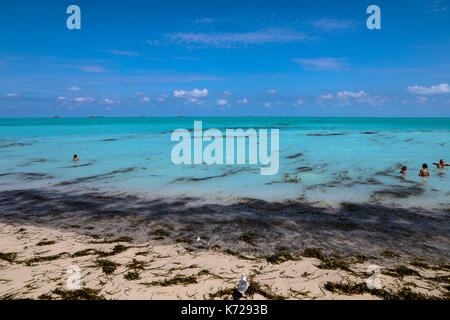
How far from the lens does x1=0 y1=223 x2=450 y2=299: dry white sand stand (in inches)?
256

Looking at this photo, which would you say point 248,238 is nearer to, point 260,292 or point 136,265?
point 260,292

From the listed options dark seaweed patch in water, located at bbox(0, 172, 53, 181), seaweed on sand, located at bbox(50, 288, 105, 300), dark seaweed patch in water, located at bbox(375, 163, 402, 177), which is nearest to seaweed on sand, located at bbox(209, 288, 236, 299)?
seaweed on sand, located at bbox(50, 288, 105, 300)

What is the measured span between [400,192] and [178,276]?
14.4m

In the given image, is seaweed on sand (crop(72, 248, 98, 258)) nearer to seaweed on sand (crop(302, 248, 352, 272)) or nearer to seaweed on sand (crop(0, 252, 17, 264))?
seaweed on sand (crop(0, 252, 17, 264))

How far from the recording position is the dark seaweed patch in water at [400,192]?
1482 centimetres

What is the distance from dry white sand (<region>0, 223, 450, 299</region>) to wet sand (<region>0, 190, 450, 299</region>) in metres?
0.03

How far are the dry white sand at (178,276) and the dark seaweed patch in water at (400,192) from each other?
26.1 ft

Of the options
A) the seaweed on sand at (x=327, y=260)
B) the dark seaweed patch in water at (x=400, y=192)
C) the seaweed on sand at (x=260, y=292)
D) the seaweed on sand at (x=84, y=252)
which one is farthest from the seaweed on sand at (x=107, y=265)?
the dark seaweed patch in water at (x=400, y=192)

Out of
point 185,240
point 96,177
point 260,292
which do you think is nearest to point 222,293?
point 260,292

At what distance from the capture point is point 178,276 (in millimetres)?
7215

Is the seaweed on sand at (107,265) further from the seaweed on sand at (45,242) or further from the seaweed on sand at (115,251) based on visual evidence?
the seaweed on sand at (45,242)

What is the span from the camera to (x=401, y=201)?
1373 cm

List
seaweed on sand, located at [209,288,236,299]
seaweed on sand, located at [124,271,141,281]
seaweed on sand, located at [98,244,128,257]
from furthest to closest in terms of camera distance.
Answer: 1. seaweed on sand, located at [98,244,128,257]
2. seaweed on sand, located at [124,271,141,281]
3. seaweed on sand, located at [209,288,236,299]
